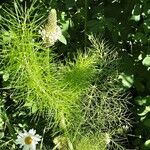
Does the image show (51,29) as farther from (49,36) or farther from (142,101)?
(142,101)

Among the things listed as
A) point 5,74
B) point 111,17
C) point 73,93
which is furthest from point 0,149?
point 111,17

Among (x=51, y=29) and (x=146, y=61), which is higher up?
(x=51, y=29)

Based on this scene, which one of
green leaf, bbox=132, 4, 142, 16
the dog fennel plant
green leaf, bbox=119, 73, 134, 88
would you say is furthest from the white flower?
green leaf, bbox=132, 4, 142, 16

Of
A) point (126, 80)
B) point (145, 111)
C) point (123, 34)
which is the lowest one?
point (145, 111)

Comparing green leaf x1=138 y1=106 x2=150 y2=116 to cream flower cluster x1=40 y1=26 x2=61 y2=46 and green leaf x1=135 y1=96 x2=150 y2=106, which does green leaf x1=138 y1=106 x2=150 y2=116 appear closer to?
green leaf x1=135 y1=96 x2=150 y2=106

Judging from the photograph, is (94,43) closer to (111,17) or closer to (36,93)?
(111,17)

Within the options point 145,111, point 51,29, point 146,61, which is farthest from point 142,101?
point 51,29
